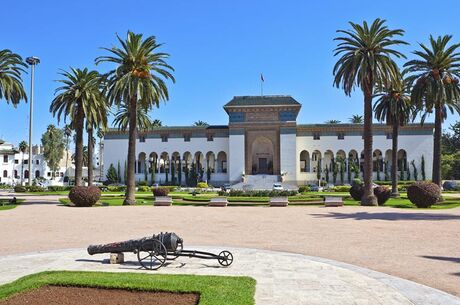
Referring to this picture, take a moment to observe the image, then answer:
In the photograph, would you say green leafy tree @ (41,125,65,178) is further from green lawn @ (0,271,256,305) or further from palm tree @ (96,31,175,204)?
green lawn @ (0,271,256,305)

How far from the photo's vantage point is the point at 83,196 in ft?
101

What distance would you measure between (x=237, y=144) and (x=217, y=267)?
63162 mm

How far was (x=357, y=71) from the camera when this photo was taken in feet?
109

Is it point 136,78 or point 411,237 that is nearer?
point 411,237

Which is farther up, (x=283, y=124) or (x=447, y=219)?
(x=283, y=124)

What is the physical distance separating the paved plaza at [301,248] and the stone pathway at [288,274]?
19 mm

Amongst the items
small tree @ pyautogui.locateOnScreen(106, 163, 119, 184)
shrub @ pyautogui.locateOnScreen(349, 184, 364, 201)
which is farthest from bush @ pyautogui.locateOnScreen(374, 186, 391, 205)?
small tree @ pyautogui.locateOnScreen(106, 163, 119, 184)

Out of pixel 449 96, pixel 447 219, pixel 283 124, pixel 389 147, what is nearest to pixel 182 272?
pixel 447 219

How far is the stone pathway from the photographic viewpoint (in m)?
7.60

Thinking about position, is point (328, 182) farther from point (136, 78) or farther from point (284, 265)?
point (284, 265)

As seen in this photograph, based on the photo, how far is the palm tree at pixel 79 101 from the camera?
121 ft

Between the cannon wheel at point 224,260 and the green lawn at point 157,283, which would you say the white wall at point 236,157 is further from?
the green lawn at point 157,283

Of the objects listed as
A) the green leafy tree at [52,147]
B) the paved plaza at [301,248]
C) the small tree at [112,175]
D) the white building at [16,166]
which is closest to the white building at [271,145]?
the small tree at [112,175]

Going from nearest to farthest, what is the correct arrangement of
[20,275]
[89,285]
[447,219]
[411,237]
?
[89,285] → [20,275] → [411,237] → [447,219]
